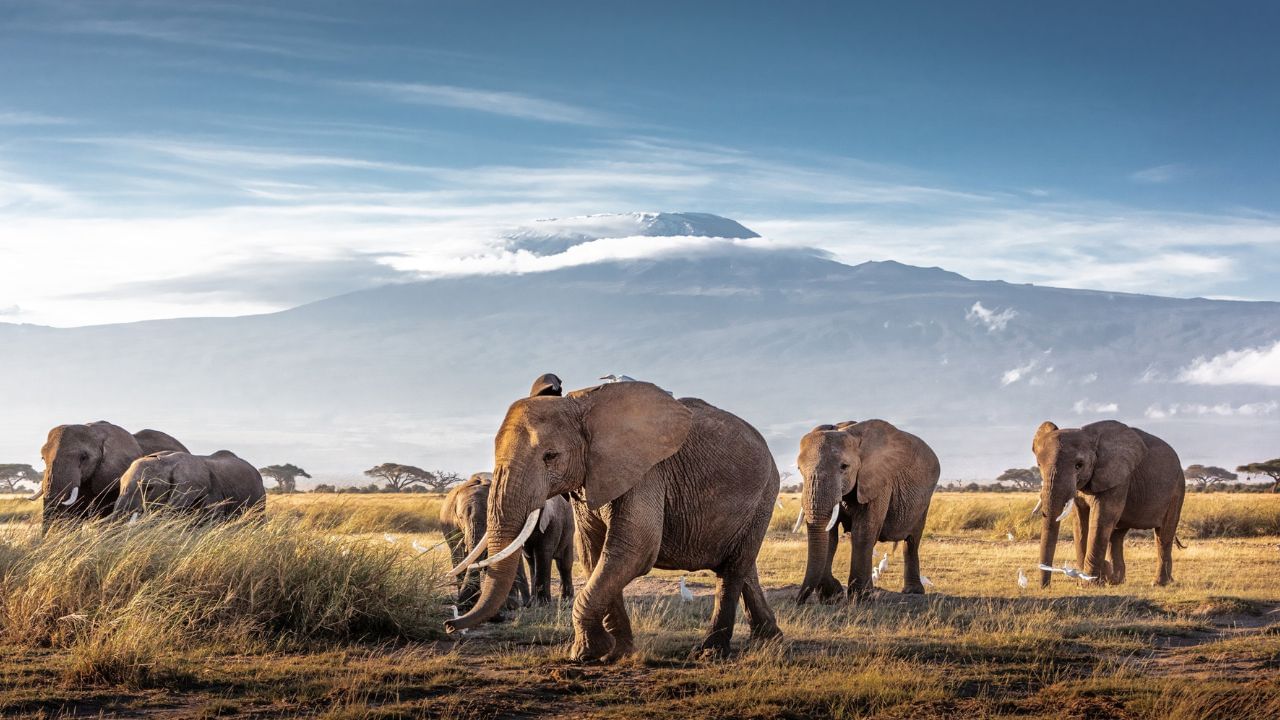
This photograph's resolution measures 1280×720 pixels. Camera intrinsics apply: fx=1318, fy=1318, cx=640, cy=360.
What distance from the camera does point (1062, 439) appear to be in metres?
18.8

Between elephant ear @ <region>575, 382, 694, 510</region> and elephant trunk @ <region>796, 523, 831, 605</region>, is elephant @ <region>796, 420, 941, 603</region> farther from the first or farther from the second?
elephant ear @ <region>575, 382, 694, 510</region>

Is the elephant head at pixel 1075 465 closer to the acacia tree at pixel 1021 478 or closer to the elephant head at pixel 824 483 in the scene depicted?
the elephant head at pixel 824 483

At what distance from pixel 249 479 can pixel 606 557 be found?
45.1 ft

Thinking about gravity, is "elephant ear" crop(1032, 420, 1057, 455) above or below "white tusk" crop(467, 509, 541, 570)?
above

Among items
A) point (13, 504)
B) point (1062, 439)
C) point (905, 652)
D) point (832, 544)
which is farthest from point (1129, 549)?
point (13, 504)

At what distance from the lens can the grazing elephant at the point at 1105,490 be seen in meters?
18.8

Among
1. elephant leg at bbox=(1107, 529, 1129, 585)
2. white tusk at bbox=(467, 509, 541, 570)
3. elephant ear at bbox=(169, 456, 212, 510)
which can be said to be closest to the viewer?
white tusk at bbox=(467, 509, 541, 570)

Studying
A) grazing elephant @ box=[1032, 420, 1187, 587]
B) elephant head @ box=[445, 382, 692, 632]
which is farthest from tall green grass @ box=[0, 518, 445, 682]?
grazing elephant @ box=[1032, 420, 1187, 587]

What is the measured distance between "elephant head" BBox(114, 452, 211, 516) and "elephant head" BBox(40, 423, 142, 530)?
1359mm

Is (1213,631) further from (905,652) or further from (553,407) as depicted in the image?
(553,407)

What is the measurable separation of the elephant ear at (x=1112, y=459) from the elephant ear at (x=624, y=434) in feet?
36.4

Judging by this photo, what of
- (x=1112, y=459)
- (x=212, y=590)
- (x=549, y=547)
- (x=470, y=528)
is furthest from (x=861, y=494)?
(x=212, y=590)

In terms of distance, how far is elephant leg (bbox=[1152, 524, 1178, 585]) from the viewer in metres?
19.6

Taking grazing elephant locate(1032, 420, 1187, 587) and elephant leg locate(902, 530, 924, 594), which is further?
grazing elephant locate(1032, 420, 1187, 587)
